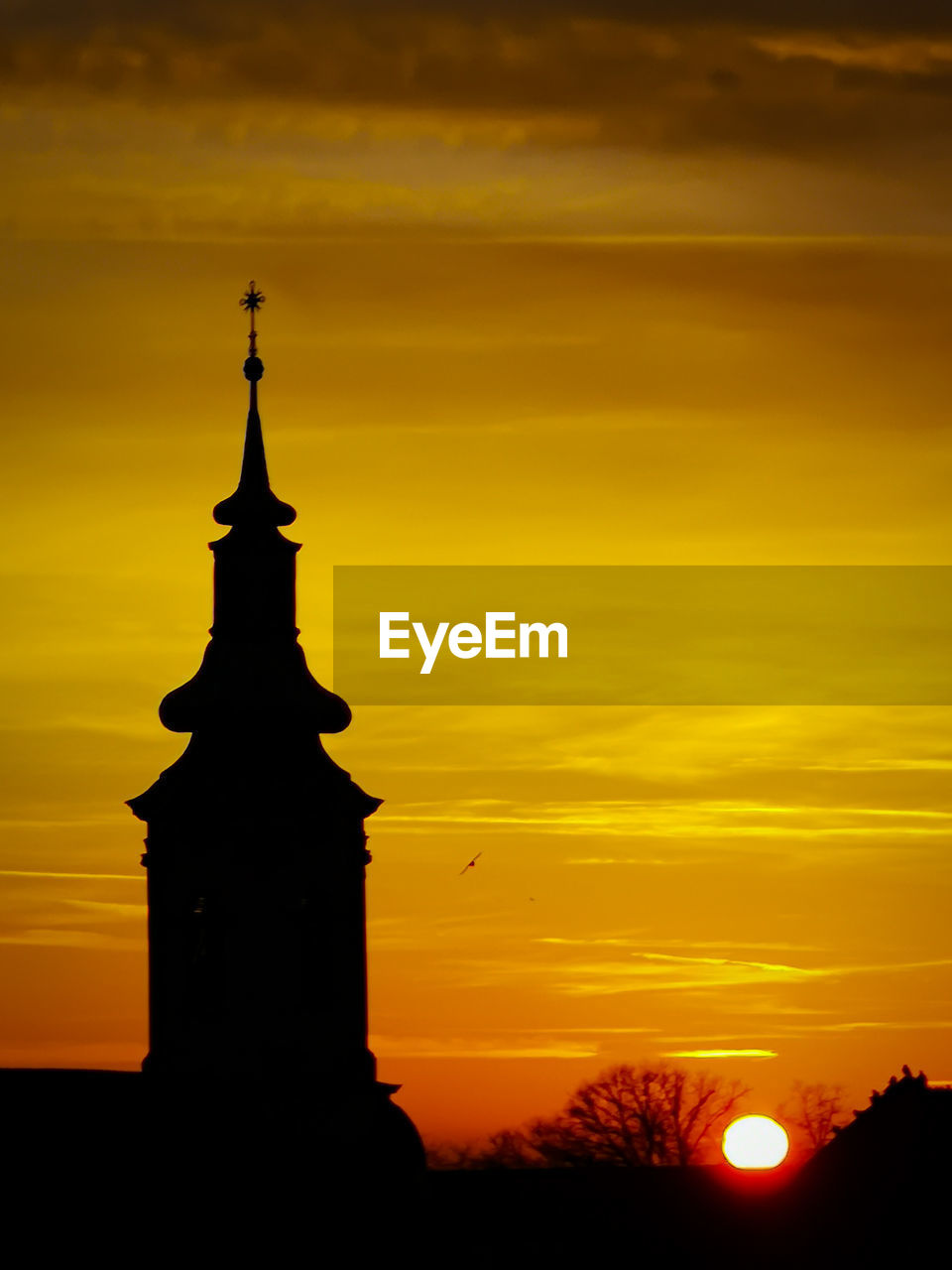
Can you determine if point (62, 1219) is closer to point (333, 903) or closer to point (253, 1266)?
point (253, 1266)

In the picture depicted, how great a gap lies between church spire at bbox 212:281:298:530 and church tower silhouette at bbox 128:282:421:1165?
5cm

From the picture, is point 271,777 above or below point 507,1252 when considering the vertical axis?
above

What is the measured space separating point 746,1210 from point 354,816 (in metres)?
17.1

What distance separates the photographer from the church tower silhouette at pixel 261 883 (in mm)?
50969

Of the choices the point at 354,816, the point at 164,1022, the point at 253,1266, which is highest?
the point at 354,816

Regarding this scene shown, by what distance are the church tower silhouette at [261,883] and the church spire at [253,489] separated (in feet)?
0.17

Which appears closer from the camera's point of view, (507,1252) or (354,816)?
(354,816)

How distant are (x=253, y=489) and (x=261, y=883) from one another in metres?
7.38

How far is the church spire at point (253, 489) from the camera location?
5309 centimetres

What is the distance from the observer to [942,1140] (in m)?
51.6

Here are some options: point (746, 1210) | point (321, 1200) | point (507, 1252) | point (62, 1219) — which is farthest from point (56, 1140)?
point (746, 1210)

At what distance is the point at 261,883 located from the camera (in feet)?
168

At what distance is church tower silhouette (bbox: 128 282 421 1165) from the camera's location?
50969 mm

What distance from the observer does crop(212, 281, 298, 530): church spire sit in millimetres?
53094
